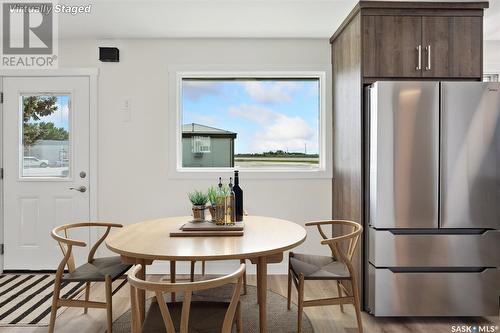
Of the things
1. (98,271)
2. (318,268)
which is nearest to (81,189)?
(98,271)

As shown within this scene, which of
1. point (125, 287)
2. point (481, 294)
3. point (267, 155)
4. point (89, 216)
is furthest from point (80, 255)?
point (481, 294)

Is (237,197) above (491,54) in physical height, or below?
below

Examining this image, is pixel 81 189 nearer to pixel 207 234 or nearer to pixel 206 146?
pixel 206 146

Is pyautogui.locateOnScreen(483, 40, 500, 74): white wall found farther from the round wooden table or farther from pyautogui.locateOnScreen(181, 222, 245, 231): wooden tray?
pyautogui.locateOnScreen(181, 222, 245, 231): wooden tray

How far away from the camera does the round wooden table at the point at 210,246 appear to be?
5.65ft

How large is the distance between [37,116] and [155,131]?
50.3 inches

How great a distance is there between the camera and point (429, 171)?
2537 mm

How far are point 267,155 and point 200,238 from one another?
1.92 meters

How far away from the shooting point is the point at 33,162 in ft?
12.1

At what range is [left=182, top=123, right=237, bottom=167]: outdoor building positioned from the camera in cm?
379

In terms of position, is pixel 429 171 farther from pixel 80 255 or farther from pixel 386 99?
pixel 80 255

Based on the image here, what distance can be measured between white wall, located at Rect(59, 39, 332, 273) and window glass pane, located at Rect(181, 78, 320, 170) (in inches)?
9.0

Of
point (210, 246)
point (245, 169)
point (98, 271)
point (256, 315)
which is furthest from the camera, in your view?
point (245, 169)

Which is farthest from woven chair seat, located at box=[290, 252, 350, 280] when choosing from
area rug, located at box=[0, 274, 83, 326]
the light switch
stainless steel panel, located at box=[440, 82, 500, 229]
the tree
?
the tree
